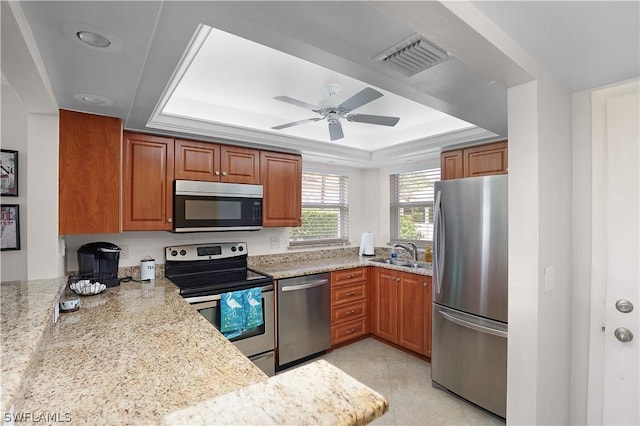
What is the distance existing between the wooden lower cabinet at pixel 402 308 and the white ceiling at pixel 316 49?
164 centimetres

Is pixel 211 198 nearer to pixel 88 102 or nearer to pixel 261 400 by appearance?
pixel 88 102

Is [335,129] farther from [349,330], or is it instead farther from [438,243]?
[349,330]

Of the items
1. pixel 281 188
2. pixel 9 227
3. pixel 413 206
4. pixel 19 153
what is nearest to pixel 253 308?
pixel 281 188

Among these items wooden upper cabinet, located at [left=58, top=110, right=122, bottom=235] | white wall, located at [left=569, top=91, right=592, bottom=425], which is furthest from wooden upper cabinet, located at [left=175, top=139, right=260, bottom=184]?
white wall, located at [left=569, top=91, right=592, bottom=425]

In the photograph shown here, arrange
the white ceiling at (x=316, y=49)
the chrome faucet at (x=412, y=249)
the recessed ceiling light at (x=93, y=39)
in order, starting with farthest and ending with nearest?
the chrome faucet at (x=412, y=249) < the recessed ceiling light at (x=93, y=39) < the white ceiling at (x=316, y=49)

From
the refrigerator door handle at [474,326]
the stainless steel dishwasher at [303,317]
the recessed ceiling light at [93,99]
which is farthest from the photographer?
the stainless steel dishwasher at [303,317]

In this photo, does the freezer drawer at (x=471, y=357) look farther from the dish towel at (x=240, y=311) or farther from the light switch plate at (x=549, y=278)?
the dish towel at (x=240, y=311)

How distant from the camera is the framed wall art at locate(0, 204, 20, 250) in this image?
2033 millimetres

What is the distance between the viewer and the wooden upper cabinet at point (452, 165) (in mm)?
3111

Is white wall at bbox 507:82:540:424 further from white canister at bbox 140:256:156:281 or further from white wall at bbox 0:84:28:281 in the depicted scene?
white wall at bbox 0:84:28:281

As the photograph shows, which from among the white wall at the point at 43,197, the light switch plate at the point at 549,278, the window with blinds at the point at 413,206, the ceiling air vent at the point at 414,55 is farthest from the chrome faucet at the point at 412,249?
the white wall at the point at 43,197

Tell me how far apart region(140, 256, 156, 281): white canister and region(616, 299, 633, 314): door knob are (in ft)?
10.3

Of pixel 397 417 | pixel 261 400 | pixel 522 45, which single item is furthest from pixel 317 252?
pixel 261 400

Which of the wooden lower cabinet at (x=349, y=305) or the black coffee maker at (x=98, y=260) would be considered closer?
the black coffee maker at (x=98, y=260)
